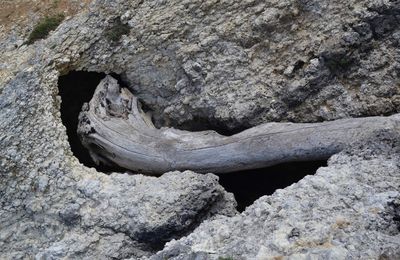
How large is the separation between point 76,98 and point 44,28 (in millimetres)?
1482

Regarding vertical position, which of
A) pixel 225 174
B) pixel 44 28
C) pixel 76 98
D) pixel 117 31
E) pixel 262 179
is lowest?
pixel 262 179

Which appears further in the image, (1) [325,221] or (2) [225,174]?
(2) [225,174]

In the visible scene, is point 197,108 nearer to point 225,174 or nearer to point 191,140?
point 191,140

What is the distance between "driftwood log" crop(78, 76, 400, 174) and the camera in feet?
25.4

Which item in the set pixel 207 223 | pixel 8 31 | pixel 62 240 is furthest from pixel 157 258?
pixel 8 31

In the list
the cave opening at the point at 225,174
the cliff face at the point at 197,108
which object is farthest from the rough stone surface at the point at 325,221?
the cave opening at the point at 225,174

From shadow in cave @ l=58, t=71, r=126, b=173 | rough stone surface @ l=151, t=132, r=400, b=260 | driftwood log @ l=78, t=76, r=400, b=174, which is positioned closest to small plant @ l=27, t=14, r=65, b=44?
shadow in cave @ l=58, t=71, r=126, b=173

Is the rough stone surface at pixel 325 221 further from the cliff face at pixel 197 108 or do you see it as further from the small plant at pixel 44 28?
the small plant at pixel 44 28

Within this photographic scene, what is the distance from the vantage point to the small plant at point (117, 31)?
9.77 m

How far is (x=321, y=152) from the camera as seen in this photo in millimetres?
7738

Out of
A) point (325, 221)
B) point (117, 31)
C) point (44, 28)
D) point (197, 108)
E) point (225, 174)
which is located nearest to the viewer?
point (325, 221)

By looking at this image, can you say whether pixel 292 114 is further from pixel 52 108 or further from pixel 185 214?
pixel 52 108

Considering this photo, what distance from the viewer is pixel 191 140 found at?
28.6ft

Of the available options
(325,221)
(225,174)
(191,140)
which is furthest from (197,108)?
(325,221)
